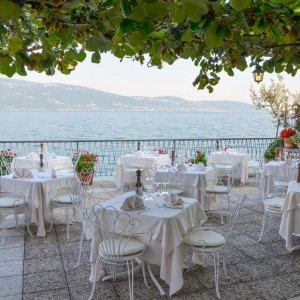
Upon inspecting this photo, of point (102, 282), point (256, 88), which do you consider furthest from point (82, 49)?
point (256, 88)

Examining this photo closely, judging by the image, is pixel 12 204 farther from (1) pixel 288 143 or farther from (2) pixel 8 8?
(1) pixel 288 143

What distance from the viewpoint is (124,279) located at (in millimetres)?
3502

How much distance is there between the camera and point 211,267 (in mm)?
3822

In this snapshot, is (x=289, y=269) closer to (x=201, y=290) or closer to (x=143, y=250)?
(x=201, y=290)

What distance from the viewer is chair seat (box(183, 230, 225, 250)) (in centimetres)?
331

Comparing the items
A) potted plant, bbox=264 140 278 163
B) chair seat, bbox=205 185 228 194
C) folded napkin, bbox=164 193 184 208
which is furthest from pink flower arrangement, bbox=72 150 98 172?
folded napkin, bbox=164 193 184 208

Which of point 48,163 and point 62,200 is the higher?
point 48,163

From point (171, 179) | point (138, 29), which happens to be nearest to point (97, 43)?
point (138, 29)

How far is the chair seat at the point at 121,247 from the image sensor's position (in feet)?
9.99

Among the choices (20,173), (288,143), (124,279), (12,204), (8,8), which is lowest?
(124,279)

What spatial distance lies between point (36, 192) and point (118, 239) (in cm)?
197

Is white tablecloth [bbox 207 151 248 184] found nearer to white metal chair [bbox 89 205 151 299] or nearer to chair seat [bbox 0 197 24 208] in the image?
chair seat [bbox 0 197 24 208]

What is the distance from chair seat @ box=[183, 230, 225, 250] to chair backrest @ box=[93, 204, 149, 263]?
412 millimetres

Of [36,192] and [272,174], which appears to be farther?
[272,174]
